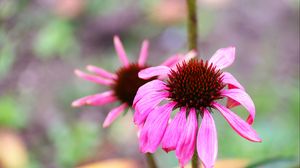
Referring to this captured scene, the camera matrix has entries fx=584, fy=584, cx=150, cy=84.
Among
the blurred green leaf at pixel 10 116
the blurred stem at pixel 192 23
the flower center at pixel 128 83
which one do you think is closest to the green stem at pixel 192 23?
the blurred stem at pixel 192 23

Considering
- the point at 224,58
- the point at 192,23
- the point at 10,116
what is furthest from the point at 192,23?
the point at 10,116

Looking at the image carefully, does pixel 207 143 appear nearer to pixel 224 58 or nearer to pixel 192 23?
pixel 224 58

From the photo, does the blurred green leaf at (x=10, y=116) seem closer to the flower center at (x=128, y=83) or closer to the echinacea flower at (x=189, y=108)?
the flower center at (x=128, y=83)

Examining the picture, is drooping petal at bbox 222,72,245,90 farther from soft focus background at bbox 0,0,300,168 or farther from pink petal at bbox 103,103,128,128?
soft focus background at bbox 0,0,300,168

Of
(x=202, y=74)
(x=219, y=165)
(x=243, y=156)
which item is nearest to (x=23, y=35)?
(x=243, y=156)

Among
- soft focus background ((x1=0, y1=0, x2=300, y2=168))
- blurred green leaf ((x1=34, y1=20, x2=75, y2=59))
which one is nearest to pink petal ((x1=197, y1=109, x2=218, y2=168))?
soft focus background ((x1=0, y1=0, x2=300, y2=168))

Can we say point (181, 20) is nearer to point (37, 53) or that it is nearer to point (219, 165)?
point (37, 53)
